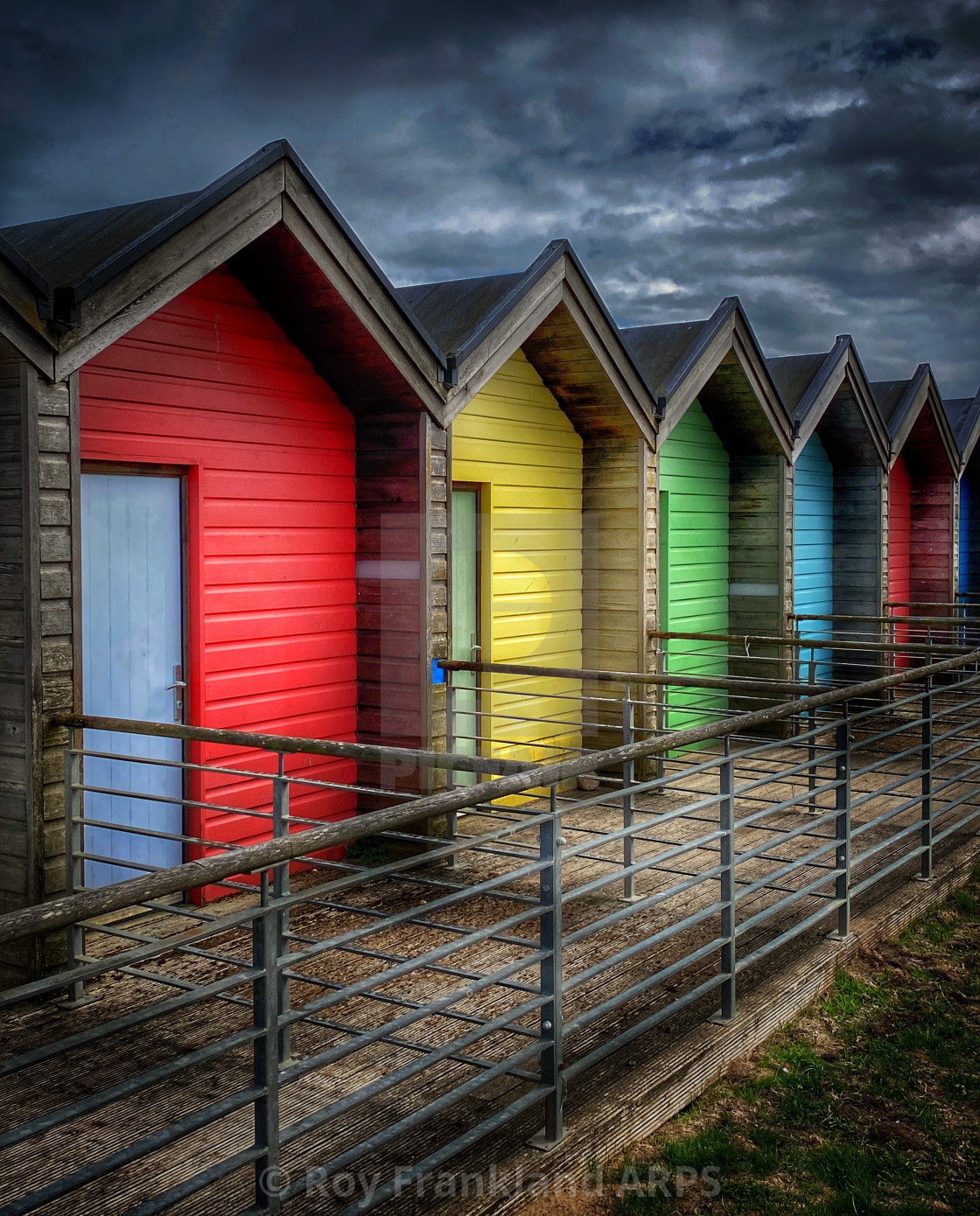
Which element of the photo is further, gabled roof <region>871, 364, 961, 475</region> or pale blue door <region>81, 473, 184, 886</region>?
gabled roof <region>871, 364, 961, 475</region>

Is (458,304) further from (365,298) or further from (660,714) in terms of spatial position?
(660,714)

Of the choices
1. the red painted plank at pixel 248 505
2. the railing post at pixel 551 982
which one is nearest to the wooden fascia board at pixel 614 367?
the red painted plank at pixel 248 505

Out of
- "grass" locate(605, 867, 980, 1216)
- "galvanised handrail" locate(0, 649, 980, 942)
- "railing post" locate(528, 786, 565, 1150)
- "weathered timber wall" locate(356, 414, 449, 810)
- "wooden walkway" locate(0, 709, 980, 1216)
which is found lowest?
"grass" locate(605, 867, 980, 1216)

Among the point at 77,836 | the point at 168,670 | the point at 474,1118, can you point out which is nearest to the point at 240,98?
the point at 168,670

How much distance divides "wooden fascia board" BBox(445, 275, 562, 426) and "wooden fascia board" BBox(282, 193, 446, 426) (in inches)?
8.7

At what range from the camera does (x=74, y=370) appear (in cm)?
496

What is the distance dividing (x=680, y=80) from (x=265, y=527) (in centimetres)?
1384

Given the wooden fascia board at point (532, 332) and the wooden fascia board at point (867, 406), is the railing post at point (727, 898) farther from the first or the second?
the wooden fascia board at point (867, 406)

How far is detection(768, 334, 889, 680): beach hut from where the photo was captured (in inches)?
491

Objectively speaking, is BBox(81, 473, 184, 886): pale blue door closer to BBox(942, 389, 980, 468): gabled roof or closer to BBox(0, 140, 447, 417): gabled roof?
BBox(0, 140, 447, 417): gabled roof

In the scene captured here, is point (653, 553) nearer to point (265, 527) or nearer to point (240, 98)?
point (265, 527)

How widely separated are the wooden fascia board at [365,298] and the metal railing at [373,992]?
2.42m

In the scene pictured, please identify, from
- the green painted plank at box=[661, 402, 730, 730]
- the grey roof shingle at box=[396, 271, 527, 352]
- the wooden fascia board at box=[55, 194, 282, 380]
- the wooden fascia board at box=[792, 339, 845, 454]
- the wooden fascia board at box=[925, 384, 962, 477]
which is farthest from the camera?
the wooden fascia board at box=[925, 384, 962, 477]

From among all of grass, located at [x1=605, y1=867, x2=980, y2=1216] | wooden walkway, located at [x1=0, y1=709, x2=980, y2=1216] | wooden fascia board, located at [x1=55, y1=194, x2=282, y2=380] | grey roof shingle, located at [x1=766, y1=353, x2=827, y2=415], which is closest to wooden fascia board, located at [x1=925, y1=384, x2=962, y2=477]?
grey roof shingle, located at [x1=766, y1=353, x2=827, y2=415]
